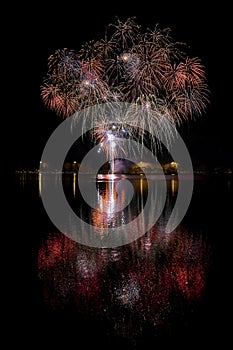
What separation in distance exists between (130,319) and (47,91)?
21316 mm

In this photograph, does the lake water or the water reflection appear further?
the water reflection

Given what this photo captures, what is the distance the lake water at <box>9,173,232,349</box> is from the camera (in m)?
4.19

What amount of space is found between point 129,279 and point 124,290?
51 centimetres

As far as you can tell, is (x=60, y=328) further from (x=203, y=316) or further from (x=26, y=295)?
(x=203, y=316)

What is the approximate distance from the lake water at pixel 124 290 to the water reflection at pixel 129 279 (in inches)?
0.5

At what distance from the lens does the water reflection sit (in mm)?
4668

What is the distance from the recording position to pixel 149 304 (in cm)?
499

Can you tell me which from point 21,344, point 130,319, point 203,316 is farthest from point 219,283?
point 21,344

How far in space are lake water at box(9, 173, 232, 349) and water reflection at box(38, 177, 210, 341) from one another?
0.01 metres

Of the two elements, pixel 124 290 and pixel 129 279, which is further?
pixel 129 279

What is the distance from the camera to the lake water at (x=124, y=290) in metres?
4.19

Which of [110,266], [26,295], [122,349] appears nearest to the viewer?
[122,349]

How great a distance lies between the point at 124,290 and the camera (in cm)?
552

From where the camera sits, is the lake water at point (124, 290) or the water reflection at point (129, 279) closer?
the lake water at point (124, 290)
